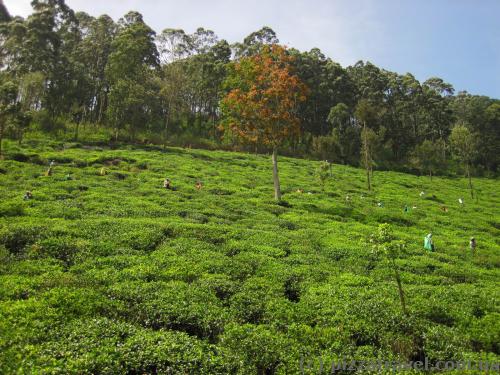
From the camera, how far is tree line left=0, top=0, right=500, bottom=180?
6425cm

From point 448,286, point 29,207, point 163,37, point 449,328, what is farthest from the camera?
point 163,37

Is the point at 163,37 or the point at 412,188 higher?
the point at 163,37

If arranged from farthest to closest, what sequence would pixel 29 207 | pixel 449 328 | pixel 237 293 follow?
pixel 29 207
pixel 237 293
pixel 449 328

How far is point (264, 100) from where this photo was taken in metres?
41.3

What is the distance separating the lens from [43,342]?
44.1 ft

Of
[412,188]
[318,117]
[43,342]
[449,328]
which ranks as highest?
[318,117]

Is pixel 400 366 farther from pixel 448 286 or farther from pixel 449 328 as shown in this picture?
pixel 448 286

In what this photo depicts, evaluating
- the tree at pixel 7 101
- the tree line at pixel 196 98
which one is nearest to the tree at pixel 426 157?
the tree line at pixel 196 98

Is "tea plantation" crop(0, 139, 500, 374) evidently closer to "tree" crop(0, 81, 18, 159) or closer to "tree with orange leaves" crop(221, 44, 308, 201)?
"tree with orange leaves" crop(221, 44, 308, 201)

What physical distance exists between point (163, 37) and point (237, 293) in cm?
9119

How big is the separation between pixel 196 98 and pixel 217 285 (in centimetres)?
8650

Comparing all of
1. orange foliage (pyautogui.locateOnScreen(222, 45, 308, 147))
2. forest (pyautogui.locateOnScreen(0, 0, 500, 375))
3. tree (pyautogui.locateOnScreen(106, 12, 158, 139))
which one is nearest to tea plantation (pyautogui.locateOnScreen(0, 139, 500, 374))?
forest (pyautogui.locateOnScreen(0, 0, 500, 375))

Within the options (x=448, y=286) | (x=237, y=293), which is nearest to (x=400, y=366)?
(x=237, y=293)

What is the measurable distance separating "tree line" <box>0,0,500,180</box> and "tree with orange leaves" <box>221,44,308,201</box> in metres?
0.30
